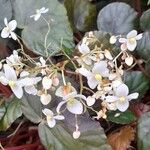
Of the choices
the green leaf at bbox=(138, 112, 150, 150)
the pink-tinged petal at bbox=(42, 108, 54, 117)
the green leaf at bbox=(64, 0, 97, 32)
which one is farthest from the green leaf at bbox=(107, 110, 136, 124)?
the green leaf at bbox=(64, 0, 97, 32)

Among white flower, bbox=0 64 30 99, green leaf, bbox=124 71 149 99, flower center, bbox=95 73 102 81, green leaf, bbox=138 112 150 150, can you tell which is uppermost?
white flower, bbox=0 64 30 99

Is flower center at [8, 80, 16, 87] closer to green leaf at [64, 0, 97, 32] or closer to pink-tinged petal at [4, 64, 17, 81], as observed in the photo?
pink-tinged petal at [4, 64, 17, 81]

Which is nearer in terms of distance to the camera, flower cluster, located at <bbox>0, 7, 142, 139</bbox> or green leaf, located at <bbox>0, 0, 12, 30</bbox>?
flower cluster, located at <bbox>0, 7, 142, 139</bbox>

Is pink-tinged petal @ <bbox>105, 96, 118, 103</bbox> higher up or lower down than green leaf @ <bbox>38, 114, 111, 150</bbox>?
higher up

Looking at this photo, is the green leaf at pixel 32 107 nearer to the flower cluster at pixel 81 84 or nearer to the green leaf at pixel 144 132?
the flower cluster at pixel 81 84

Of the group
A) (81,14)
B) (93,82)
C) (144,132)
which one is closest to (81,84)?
(93,82)

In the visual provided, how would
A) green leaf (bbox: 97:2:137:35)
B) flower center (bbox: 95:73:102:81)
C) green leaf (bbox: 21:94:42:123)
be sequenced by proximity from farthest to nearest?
green leaf (bbox: 97:2:137:35), green leaf (bbox: 21:94:42:123), flower center (bbox: 95:73:102:81)
